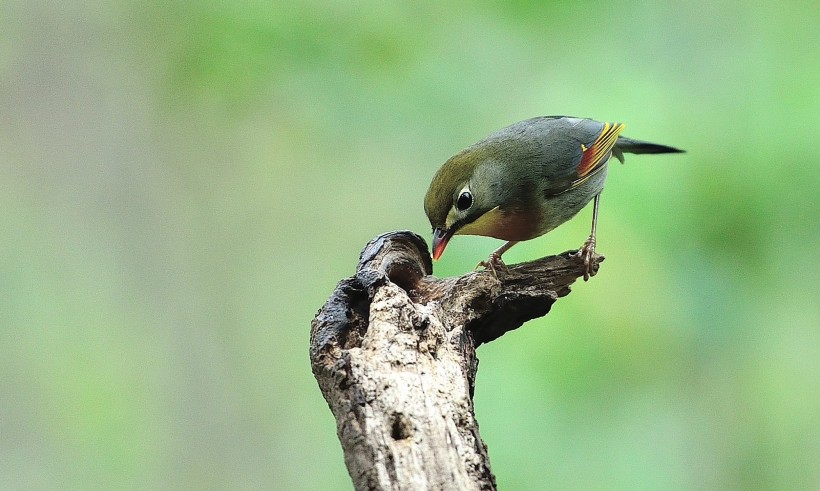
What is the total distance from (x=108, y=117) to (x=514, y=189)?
11.0ft

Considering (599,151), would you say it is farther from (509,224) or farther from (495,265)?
(495,265)

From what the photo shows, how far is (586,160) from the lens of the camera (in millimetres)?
4180

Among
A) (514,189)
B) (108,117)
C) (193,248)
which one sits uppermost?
(108,117)

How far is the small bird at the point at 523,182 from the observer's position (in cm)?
350

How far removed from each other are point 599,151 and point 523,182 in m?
0.66

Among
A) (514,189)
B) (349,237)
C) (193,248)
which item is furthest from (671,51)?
(193,248)

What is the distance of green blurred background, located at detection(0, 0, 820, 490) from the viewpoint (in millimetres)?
4660

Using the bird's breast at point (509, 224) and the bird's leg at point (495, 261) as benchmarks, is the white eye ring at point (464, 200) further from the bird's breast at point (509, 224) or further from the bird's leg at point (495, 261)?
the bird's leg at point (495, 261)

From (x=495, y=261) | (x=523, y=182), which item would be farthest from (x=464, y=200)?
(x=523, y=182)

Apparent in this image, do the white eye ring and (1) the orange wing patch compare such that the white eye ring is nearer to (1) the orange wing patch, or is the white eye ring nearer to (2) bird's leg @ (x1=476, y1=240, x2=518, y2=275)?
(2) bird's leg @ (x1=476, y1=240, x2=518, y2=275)

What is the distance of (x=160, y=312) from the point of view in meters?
5.60

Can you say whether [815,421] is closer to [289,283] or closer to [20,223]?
[289,283]

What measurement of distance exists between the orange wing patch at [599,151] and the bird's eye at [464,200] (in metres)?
0.84

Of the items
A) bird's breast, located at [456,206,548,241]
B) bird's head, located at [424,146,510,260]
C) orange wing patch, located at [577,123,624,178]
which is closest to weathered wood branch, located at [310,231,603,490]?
bird's head, located at [424,146,510,260]
